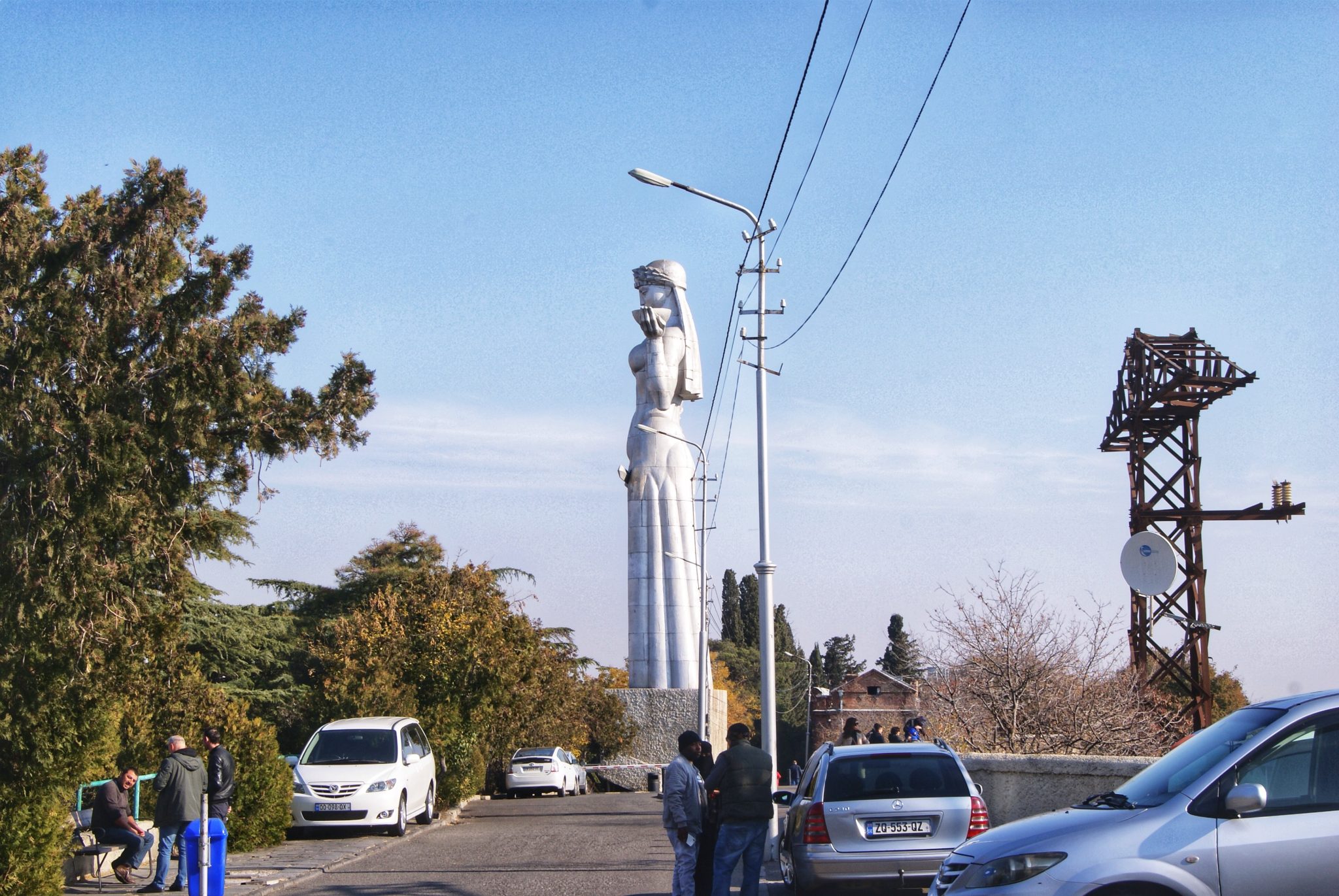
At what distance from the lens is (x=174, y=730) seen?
19000 mm

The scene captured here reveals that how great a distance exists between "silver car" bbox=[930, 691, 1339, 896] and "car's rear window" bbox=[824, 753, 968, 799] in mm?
3760

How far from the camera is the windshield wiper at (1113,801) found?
6910 mm

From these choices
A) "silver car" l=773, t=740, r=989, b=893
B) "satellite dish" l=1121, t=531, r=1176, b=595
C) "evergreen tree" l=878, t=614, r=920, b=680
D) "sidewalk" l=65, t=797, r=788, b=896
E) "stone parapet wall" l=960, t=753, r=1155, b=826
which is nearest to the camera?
"silver car" l=773, t=740, r=989, b=893

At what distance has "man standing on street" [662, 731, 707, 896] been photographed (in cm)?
981

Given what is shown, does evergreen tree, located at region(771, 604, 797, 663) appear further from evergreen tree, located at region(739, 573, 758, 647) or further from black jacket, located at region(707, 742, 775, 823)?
black jacket, located at region(707, 742, 775, 823)

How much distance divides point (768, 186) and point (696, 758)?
7.94 meters

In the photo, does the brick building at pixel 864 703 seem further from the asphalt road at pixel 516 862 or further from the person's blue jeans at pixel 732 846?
the person's blue jeans at pixel 732 846

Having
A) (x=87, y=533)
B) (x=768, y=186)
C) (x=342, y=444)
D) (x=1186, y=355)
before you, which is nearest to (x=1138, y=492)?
(x=1186, y=355)

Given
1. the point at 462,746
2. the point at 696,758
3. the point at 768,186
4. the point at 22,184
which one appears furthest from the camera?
the point at 462,746

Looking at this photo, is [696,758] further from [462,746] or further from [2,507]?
[462,746]

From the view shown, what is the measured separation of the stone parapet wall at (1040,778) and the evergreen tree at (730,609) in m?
85.3

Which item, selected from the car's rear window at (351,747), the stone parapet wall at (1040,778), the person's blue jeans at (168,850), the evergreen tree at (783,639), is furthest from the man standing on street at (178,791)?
the evergreen tree at (783,639)

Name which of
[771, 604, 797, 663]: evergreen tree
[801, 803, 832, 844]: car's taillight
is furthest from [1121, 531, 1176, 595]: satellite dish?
[771, 604, 797, 663]: evergreen tree

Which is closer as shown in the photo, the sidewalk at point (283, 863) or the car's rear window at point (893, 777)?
the car's rear window at point (893, 777)
